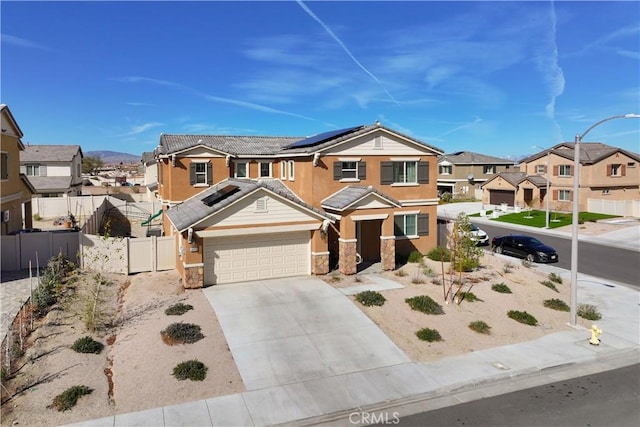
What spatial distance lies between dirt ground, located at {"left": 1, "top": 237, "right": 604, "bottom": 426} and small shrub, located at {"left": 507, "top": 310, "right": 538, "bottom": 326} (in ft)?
0.84

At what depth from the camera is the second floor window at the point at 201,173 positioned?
26.6 m

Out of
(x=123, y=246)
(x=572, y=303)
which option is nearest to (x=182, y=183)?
(x=123, y=246)

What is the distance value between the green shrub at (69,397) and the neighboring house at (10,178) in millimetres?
14425

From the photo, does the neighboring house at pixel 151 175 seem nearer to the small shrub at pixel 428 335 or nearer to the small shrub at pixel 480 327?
the small shrub at pixel 428 335

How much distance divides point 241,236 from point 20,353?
9.26 m

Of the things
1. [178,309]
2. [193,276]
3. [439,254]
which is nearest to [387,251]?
[439,254]

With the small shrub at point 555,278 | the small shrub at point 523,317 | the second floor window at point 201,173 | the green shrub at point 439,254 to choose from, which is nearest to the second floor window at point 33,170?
the second floor window at point 201,173

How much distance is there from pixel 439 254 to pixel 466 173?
43587mm

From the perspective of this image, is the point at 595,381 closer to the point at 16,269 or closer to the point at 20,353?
the point at 20,353

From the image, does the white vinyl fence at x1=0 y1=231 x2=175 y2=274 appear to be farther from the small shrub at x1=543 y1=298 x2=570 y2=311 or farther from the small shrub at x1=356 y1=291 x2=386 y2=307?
the small shrub at x1=543 y1=298 x2=570 y2=311

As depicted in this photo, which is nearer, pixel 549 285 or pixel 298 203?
pixel 298 203

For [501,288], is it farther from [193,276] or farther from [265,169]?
[265,169]

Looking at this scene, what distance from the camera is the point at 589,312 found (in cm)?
1759

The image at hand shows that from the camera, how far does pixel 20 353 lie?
12.3 m
